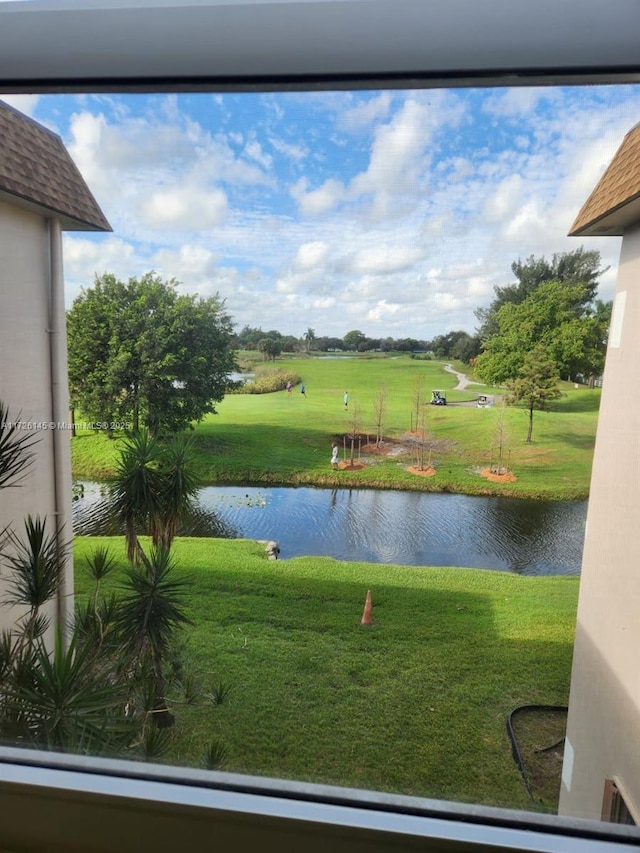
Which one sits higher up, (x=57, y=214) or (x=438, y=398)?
(x=57, y=214)

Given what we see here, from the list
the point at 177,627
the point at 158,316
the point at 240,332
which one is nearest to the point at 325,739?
the point at 177,627

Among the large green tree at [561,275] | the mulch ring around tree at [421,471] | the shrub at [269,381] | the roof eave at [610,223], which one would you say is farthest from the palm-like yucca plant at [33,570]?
the roof eave at [610,223]

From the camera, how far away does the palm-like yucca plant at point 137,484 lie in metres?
1.27

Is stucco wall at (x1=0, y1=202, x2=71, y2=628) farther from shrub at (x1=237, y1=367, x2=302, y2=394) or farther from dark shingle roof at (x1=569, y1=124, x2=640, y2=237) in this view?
dark shingle roof at (x1=569, y1=124, x2=640, y2=237)

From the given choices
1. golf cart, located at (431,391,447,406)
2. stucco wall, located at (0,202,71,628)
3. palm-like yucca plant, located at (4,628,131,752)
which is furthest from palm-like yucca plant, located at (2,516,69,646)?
golf cart, located at (431,391,447,406)

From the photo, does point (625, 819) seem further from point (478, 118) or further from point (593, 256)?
point (478, 118)

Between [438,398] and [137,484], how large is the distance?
82cm

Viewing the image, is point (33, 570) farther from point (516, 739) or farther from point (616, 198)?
point (616, 198)

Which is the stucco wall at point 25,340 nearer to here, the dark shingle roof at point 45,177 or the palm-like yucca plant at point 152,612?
the dark shingle roof at point 45,177

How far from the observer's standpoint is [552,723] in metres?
1.16

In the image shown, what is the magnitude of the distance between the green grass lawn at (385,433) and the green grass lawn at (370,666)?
0.72 feet

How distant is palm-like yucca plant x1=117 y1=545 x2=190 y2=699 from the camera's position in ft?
4.08

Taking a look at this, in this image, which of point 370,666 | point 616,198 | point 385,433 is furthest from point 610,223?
point 370,666

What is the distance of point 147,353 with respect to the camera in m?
1.26
